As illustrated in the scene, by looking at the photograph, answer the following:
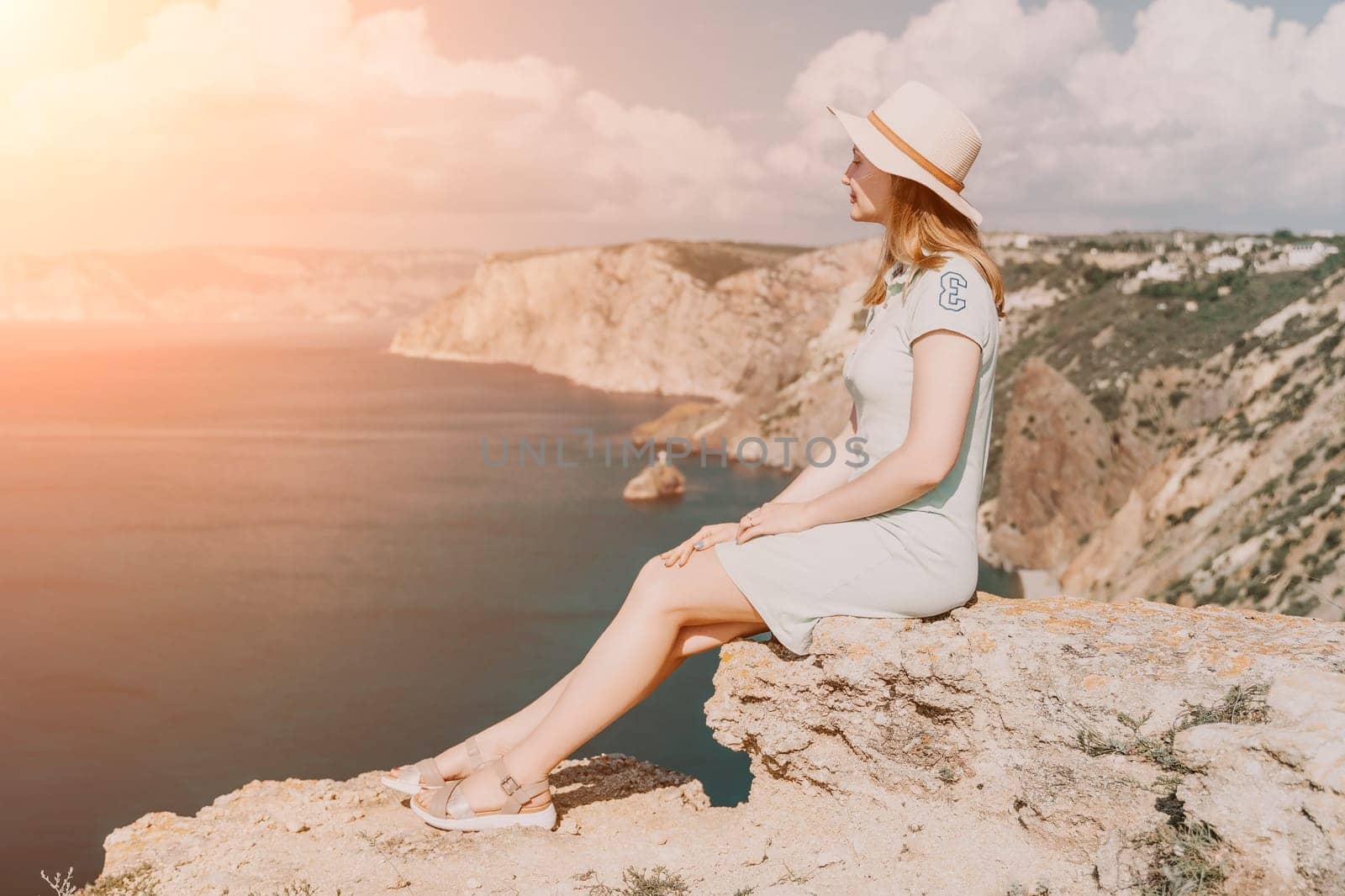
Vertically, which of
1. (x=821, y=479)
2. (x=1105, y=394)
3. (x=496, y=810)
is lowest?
(x=496, y=810)

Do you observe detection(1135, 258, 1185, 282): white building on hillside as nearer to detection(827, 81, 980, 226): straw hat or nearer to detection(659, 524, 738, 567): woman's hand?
detection(827, 81, 980, 226): straw hat

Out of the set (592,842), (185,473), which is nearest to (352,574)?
(185,473)

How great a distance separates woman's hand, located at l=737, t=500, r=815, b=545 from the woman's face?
1.22 meters

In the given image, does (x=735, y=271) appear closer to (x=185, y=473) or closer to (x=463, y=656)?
(x=185, y=473)

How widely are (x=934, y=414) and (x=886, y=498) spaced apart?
0.36m

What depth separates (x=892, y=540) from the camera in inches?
159

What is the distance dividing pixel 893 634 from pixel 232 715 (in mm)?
31348

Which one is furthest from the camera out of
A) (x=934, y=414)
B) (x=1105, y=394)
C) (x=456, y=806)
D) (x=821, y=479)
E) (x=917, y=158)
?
(x=1105, y=394)

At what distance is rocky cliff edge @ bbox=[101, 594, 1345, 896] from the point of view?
3188 millimetres

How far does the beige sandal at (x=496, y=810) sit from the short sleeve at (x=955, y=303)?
2.43 m

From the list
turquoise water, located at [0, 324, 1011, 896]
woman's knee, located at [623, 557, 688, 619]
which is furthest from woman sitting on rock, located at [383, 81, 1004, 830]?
turquoise water, located at [0, 324, 1011, 896]

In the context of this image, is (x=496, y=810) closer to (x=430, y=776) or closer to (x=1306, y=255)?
(x=430, y=776)

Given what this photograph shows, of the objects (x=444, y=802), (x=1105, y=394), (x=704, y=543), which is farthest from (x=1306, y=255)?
(x=444, y=802)

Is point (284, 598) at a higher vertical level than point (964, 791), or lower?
lower
